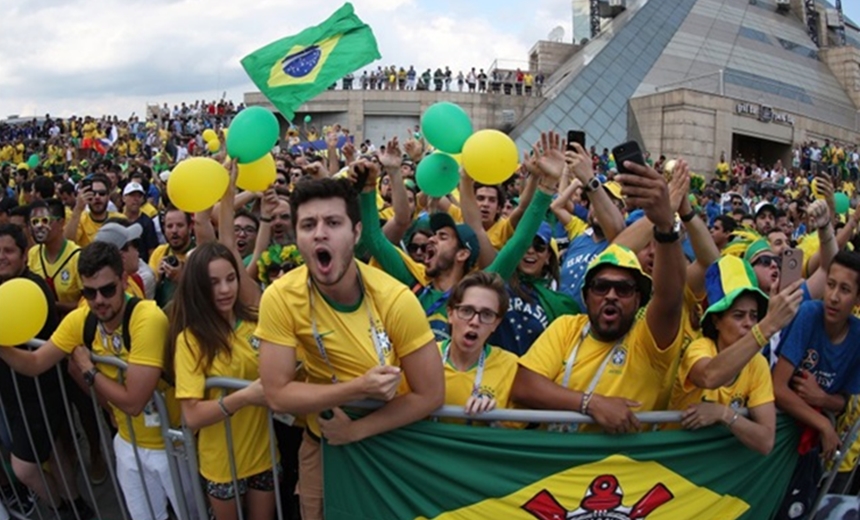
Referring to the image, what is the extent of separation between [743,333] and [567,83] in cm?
3414

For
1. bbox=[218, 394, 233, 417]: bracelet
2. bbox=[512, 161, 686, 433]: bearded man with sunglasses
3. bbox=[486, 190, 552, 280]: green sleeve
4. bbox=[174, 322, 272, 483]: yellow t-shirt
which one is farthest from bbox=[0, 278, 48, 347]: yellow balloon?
bbox=[512, 161, 686, 433]: bearded man with sunglasses

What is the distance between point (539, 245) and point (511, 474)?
1.79m

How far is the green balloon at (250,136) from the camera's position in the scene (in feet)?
13.7

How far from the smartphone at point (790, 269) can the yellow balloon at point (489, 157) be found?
1.90 metres

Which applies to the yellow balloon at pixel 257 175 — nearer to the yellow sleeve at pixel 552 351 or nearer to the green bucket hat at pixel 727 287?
the yellow sleeve at pixel 552 351

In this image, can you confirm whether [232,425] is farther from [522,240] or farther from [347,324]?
[522,240]

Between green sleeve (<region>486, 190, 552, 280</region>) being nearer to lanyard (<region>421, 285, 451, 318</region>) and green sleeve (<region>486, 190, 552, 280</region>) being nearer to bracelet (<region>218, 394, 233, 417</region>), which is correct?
lanyard (<region>421, 285, 451, 318</region>)

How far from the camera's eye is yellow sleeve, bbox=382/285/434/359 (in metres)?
2.52

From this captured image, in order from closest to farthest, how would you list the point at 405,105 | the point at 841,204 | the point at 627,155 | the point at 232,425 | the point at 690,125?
the point at 627,155, the point at 232,425, the point at 841,204, the point at 690,125, the point at 405,105

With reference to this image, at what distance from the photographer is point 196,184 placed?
3715mm

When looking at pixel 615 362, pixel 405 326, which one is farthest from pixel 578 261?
pixel 405 326

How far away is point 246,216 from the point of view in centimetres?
516

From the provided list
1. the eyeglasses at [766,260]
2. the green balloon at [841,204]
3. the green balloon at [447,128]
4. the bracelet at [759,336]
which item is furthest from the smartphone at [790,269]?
the green balloon at [841,204]

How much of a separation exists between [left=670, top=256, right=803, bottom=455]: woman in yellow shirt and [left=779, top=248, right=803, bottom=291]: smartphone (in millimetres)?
81
